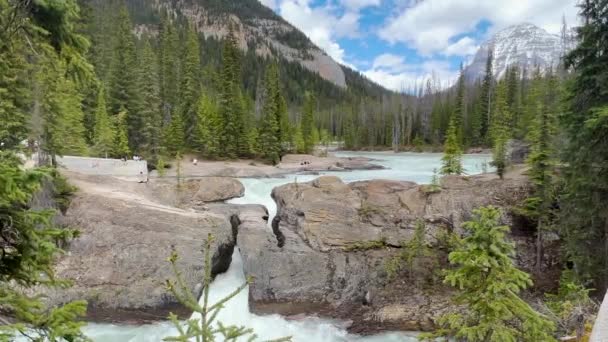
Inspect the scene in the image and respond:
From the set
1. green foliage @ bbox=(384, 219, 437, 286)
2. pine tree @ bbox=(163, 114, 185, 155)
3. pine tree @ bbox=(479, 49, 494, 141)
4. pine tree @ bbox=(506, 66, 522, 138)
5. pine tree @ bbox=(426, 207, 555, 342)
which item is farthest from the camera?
pine tree @ bbox=(479, 49, 494, 141)

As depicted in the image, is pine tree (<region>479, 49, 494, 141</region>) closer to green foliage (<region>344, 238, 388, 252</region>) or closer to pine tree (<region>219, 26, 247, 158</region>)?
pine tree (<region>219, 26, 247, 158</region>)

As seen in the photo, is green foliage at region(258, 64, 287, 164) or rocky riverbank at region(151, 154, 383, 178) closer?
rocky riverbank at region(151, 154, 383, 178)

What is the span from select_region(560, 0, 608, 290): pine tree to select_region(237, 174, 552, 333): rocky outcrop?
356 centimetres

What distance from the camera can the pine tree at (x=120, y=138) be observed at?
3431cm

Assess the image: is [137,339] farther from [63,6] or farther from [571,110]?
[571,110]

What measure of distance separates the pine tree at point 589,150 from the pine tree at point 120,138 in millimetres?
32326

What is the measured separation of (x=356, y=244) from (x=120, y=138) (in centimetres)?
2620

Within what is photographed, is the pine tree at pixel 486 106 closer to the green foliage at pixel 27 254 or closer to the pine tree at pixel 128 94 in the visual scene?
the pine tree at pixel 128 94

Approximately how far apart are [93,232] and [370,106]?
8322 centimetres

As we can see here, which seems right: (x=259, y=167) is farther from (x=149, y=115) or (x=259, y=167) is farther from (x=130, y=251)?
(x=130, y=251)

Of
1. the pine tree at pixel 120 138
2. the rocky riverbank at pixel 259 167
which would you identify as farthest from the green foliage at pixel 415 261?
the pine tree at pixel 120 138

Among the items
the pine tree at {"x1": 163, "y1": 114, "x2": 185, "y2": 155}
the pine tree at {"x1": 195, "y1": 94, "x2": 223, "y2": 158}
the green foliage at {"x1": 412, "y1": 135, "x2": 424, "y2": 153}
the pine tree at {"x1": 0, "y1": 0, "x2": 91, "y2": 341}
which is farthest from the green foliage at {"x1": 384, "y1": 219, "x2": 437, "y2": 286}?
the green foliage at {"x1": 412, "y1": 135, "x2": 424, "y2": 153}

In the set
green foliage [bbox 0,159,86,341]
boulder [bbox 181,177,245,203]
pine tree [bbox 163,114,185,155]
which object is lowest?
boulder [bbox 181,177,245,203]

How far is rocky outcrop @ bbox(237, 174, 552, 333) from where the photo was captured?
1440 centimetres
